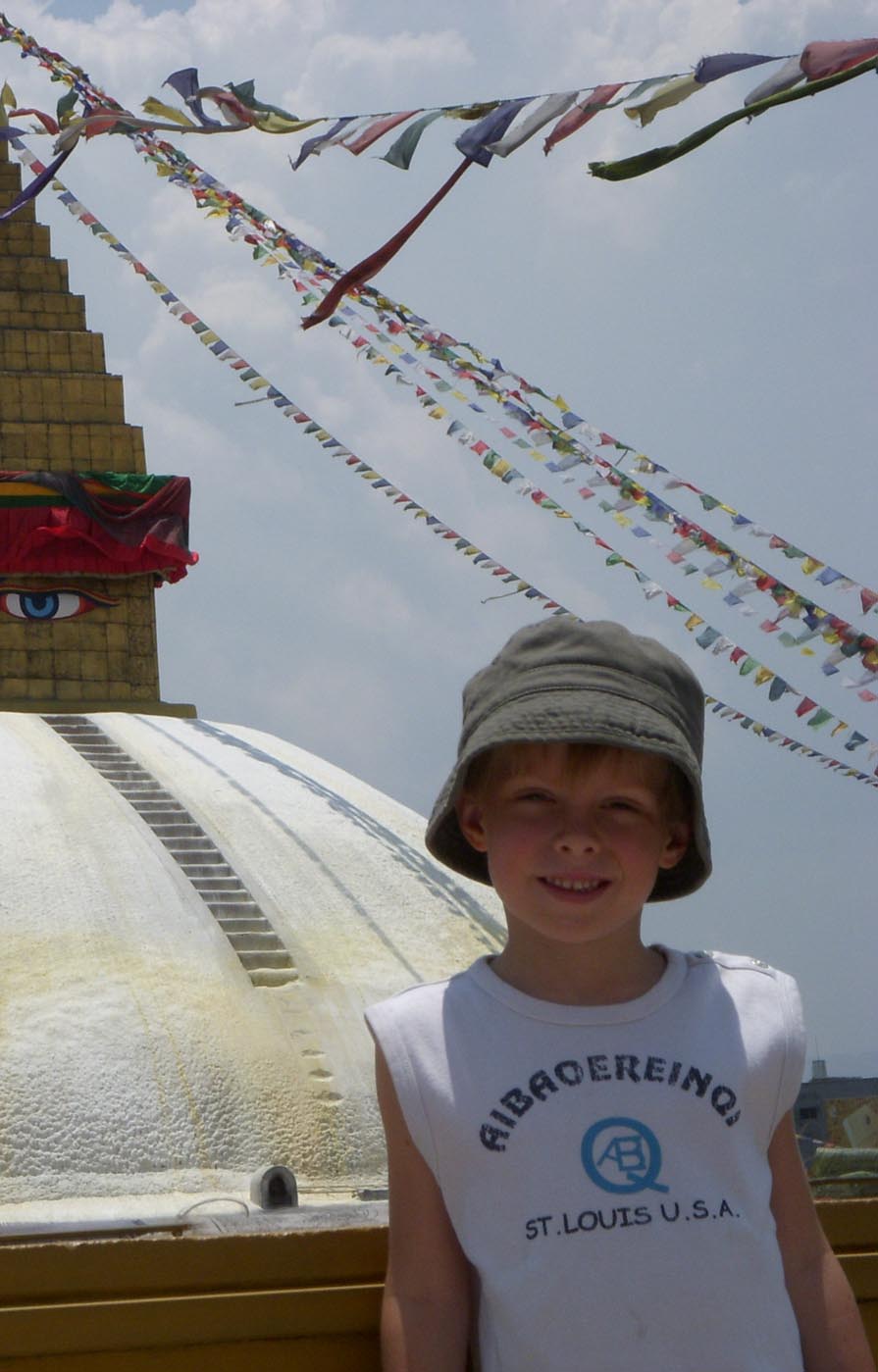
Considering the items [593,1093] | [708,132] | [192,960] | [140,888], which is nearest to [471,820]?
[593,1093]

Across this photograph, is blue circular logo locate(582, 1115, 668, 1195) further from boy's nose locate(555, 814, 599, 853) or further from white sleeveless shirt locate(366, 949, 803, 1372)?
boy's nose locate(555, 814, 599, 853)

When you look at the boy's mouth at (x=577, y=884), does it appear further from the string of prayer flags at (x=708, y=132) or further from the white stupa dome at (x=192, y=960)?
the white stupa dome at (x=192, y=960)

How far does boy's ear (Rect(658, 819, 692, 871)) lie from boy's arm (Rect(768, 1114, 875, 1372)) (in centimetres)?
38

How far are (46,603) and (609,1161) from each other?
10808mm

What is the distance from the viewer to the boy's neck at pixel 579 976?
2.37m

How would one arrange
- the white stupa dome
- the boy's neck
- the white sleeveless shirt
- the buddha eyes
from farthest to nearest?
the buddha eyes
the white stupa dome
the boy's neck
the white sleeveless shirt

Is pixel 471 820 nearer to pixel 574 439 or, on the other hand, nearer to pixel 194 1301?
pixel 194 1301

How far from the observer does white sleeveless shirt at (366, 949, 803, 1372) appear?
2141 millimetres

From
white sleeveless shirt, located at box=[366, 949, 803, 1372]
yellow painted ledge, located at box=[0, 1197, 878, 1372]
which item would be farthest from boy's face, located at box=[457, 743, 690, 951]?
yellow painted ledge, located at box=[0, 1197, 878, 1372]

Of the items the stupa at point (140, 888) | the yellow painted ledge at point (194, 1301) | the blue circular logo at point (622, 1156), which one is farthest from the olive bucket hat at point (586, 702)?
the stupa at point (140, 888)

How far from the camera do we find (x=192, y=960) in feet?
28.2

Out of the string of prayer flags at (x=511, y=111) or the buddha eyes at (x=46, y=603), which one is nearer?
the string of prayer flags at (x=511, y=111)

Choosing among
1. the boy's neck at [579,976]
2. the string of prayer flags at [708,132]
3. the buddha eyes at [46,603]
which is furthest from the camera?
the buddha eyes at [46,603]

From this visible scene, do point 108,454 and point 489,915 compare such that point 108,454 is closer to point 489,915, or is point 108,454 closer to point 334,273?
point 334,273
